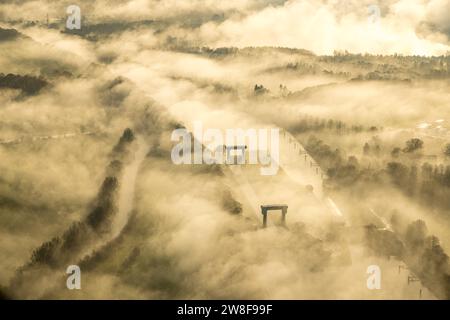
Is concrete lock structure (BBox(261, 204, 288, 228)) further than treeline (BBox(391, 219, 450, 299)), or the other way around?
concrete lock structure (BBox(261, 204, 288, 228))

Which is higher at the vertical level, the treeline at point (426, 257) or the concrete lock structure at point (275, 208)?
the concrete lock structure at point (275, 208)

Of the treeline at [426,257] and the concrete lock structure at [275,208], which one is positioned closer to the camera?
the treeline at [426,257]

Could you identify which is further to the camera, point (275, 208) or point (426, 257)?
point (275, 208)

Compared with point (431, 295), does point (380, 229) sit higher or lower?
higher

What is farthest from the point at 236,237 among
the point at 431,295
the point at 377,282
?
the point at 431,295

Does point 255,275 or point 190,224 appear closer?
point 255,275

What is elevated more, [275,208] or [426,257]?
[275,208]

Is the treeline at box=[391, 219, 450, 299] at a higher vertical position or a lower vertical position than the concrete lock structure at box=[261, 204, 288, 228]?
lower
